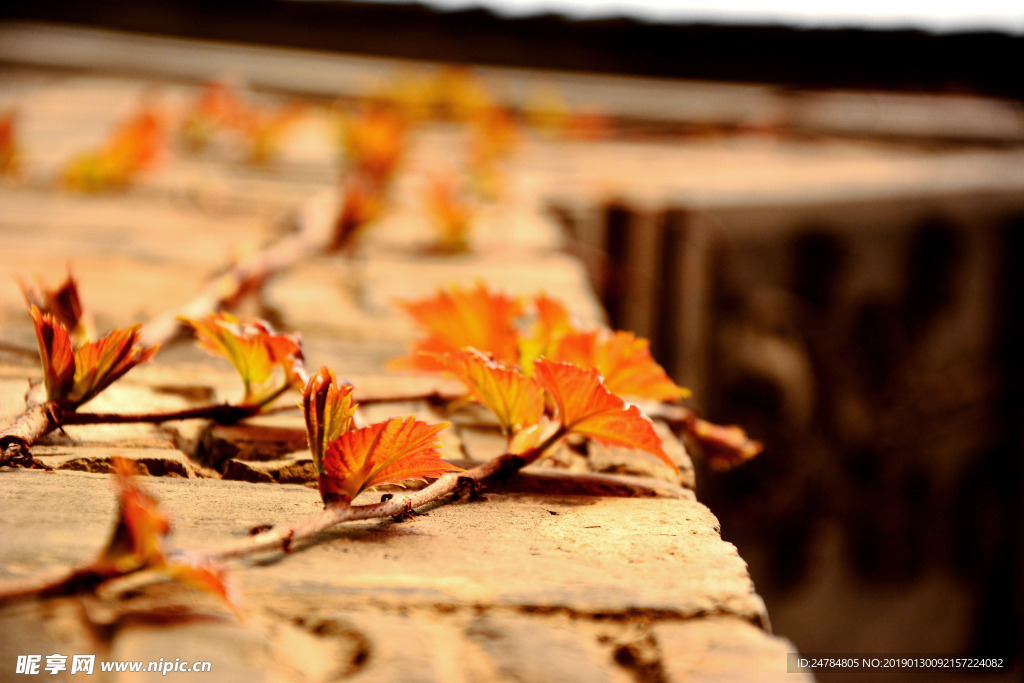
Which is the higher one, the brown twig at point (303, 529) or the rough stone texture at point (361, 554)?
the brown twig at point (303, 529)

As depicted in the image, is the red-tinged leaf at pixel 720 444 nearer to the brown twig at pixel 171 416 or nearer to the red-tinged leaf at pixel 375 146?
the brown twig at pixel 171 416

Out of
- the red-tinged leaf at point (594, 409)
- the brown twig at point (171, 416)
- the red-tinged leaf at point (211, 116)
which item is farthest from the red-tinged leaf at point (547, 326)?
the red-tinged leaf at point (211, 116)

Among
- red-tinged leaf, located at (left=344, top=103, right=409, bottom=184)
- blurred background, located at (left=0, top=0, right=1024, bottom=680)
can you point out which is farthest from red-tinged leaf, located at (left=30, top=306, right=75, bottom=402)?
red-tinged leaf, located at (left=344, top=103, right=409, bottom=184)

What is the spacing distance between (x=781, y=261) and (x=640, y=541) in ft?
7.29

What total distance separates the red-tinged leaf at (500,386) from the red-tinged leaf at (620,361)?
2.6 inches

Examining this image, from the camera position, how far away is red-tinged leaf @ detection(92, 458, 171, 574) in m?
0.39

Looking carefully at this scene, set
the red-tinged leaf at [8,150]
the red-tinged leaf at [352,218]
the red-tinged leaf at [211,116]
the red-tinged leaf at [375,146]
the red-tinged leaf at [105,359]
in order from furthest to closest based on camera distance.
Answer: the red-tinged leaf at [211,116]
the red-tinged leaf at [375,146]
the red-tinged leaf at [8,150]
the red-tinged leaf at [352,218]
the red-tinged leaf at [105,359]

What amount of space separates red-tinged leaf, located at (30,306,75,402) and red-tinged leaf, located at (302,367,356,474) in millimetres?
191

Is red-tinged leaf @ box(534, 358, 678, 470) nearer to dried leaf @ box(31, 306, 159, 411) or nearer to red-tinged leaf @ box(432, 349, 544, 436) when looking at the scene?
red-tinged leaf @ box(432, 349, 544, 436)

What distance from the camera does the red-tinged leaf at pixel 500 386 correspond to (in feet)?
2.05

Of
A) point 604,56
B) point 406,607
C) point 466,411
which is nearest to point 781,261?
Result: point 466,411

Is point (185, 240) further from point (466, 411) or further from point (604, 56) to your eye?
point (604, 56)

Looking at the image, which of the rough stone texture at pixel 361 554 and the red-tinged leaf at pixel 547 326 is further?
the red-tinged leaf at pixel 547 326

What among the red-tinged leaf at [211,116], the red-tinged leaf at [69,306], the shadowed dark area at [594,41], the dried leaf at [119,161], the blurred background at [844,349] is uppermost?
the shadowed dark area at [594,41]
